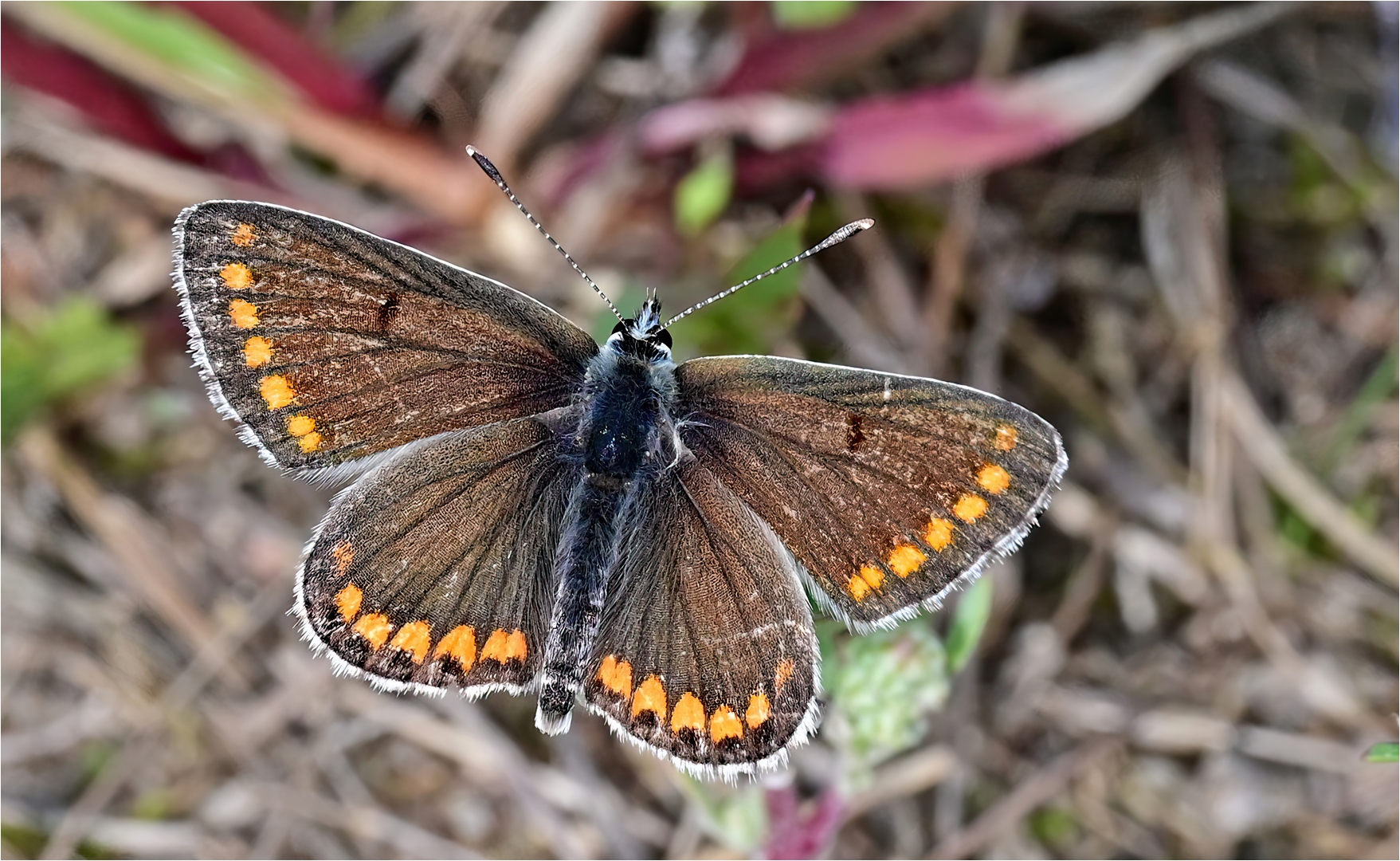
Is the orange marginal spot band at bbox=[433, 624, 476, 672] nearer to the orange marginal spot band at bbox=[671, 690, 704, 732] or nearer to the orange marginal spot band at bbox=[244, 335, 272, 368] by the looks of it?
the orange marginal spot band at bbox=[671, 690, 704, 732]

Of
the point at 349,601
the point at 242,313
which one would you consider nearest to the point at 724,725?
the point at 349,601

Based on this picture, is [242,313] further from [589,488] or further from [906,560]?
[906,560]

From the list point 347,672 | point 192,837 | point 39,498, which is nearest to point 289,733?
point 192,837

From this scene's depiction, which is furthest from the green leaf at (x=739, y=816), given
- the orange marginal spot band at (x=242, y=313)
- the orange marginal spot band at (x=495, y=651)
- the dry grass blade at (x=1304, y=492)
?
the dry grass blade at (x=1304, y=492)

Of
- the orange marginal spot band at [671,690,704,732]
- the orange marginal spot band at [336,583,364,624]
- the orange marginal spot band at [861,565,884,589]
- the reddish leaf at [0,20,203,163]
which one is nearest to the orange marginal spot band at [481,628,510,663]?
the orange marginal spot band at [336,583,364,624]

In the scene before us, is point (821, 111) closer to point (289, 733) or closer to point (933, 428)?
point (933, 428)

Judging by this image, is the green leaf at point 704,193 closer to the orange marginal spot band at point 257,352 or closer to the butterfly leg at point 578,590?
the butterfly leg at point 578,590
